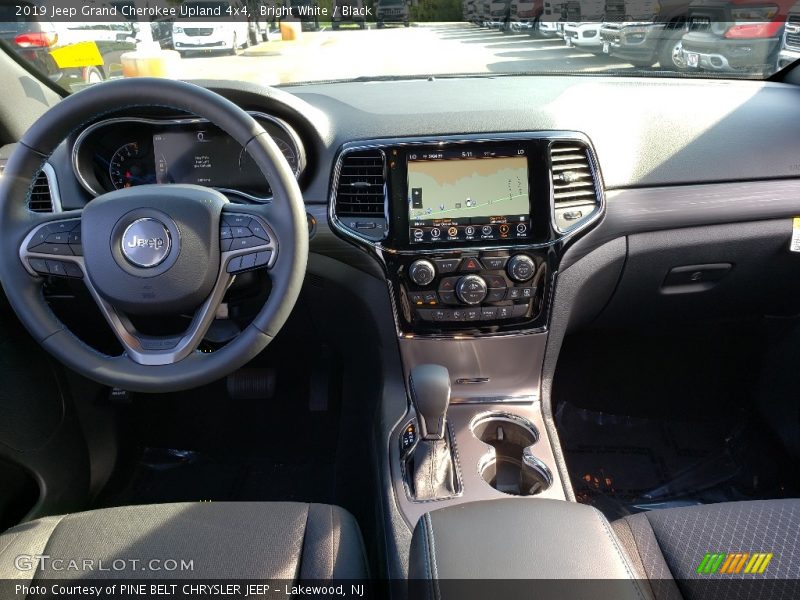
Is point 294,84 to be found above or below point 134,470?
above

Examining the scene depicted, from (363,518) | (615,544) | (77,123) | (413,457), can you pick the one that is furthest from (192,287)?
(363,518)

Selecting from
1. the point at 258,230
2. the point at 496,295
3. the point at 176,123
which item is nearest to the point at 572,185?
the point at 496,295

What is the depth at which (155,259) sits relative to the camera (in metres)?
1.47

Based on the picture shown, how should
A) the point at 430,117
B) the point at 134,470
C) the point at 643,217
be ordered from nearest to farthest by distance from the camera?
1. the point at 430,117
2. the point at 643,217
3. the point at 134,470

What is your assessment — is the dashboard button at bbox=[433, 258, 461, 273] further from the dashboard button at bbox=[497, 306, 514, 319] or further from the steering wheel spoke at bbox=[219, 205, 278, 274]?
the steering wheel spoke at bbox=[219, 205, 278, 274]

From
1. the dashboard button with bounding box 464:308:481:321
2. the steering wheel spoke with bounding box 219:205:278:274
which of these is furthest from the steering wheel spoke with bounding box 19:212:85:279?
the dashboard button with bounding box 464:308:481:321

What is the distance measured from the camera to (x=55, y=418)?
220cm

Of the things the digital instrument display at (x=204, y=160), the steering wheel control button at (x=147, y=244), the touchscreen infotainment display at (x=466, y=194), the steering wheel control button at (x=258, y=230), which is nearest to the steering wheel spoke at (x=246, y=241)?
the steering wheel control button at (x=258, y=230)

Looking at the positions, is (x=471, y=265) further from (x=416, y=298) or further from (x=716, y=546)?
(x=716, y=546)

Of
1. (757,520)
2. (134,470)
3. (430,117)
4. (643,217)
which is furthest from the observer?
(134,470)

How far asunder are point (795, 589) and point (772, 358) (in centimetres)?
162

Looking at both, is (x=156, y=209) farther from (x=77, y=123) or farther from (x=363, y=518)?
(x=363, y=518)

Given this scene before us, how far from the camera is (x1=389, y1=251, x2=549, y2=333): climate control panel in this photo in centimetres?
203

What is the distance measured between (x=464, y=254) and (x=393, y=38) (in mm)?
769
